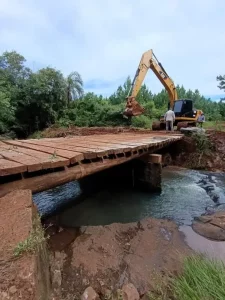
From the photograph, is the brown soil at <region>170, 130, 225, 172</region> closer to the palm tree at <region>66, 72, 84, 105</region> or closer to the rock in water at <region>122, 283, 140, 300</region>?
the rock in water at <region>122, 283, 140, 300</region>

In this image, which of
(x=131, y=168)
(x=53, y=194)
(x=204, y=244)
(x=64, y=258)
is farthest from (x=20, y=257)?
(x=131, y=168)

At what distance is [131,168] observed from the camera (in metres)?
7.12

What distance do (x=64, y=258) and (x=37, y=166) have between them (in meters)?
1.36

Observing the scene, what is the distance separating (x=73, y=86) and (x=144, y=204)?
1673 cm

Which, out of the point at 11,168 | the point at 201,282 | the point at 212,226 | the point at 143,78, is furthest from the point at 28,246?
the point at 143,78

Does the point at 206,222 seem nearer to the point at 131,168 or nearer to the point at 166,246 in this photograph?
the point at 166,246

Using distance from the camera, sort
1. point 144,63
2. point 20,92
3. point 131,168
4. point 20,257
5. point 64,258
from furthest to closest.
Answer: point 20,92 < point 144,63 < point 131,168 < point 64,258 < point 20,257

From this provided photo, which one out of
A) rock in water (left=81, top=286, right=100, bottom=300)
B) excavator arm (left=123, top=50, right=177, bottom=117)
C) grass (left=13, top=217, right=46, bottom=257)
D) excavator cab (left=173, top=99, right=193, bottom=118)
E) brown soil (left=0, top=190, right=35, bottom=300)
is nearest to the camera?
brown soil (left=0, top=190, right=35, bottom=300)

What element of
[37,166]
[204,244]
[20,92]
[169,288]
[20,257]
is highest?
[20,92]

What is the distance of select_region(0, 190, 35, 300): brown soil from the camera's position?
1.51 m

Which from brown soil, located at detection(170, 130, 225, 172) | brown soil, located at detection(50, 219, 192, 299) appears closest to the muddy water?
brown soil, located at detection(50, 219, 192, 299)

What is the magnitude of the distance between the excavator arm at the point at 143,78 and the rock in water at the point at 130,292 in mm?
8929

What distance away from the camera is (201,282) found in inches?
94.5

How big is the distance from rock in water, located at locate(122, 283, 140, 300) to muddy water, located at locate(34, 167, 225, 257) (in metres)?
1.49
